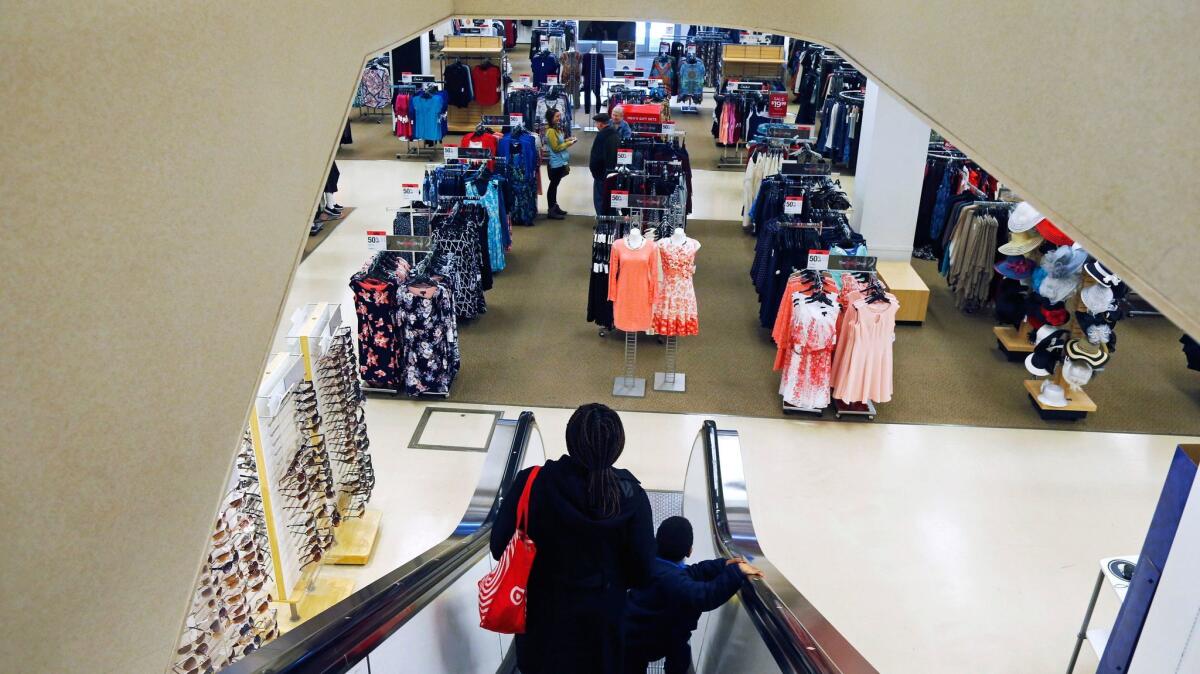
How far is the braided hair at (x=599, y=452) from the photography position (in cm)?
270

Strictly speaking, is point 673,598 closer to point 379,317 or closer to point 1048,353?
point 379,317

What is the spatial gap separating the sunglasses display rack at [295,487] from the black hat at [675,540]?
213 centimetres

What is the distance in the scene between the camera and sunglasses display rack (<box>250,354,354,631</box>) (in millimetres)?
4543

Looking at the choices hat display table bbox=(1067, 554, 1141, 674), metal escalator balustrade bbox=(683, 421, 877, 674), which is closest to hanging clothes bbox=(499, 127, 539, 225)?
metal escalator balustrade bbox=(683, 421, 877, 674)

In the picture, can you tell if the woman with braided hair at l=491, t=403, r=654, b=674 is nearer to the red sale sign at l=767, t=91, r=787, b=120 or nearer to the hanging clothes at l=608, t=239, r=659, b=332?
the hanging clothes at l=608, t=239, r=659, b=332

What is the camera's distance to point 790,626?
9.21ft

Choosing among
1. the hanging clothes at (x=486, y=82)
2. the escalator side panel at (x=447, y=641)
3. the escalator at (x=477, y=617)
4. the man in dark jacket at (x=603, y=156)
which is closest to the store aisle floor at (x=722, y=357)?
the man in dark jacket at (x=603, y=156)

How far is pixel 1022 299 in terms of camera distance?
332 inches

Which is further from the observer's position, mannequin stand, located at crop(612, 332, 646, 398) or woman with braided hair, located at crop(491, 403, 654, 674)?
mannequin stand, located at crop(612, 332, 646, 398)

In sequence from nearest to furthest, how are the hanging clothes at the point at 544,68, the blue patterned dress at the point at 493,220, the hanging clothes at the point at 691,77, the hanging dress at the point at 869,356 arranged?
1. the hanging dress at the point at 869,356
2. the blue patterned dress at the point at 493,220
3. the hanging clothes at the point at 544,68
4. the hanging clothes at the point at 691,77

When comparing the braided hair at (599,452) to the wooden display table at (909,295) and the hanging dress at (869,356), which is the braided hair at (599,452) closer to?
the hanging dress at (869,356)

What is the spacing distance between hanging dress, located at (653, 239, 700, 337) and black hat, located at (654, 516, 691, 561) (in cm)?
391

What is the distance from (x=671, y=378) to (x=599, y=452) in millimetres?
5204

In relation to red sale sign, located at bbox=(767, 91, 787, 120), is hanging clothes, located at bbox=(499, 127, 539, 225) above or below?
below
